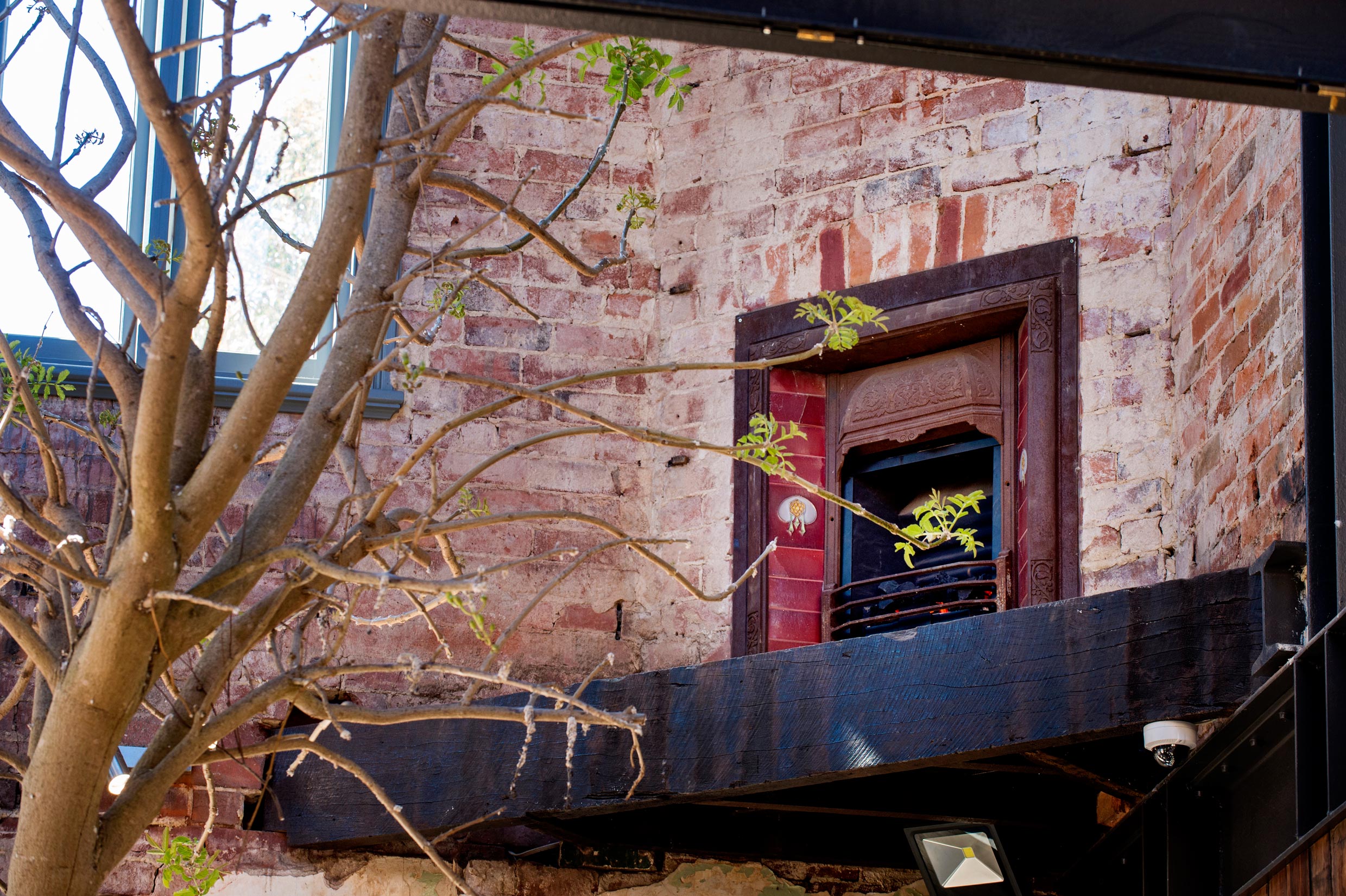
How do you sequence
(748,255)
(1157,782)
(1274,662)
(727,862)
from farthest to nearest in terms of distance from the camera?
(748,255) → (727,862) → (1157,782) → (1274,662)

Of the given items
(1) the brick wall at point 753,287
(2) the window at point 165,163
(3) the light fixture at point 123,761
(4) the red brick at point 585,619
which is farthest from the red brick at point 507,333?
(3) the light fixture at point 123,761

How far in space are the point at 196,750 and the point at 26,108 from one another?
11.0 feet

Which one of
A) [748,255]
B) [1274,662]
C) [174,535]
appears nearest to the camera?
[174,535]

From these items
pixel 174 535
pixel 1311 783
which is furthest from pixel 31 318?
pixel 1311 783

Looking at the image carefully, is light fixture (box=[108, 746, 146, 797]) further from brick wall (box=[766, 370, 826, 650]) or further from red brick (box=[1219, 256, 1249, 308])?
red brick (box=[1219, 256, 1249, 308])

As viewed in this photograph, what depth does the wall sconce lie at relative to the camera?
17.6 ft

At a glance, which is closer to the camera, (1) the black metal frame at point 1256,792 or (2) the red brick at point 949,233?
(1) the black metal frame at point 1256,792

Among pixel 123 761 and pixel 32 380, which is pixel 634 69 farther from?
pixel 123 761

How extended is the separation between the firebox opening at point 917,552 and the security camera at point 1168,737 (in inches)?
46.9

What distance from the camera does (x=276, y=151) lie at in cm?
580

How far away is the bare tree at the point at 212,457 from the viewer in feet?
8.63

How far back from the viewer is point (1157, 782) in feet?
13.6

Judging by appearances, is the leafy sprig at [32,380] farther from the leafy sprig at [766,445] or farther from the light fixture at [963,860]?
the light fixture at [963,860]

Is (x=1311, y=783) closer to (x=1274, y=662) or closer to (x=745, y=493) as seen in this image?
(x=1274, y=662)
